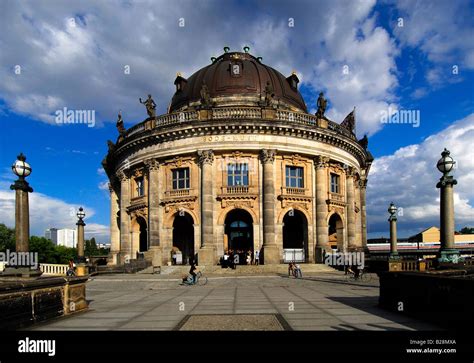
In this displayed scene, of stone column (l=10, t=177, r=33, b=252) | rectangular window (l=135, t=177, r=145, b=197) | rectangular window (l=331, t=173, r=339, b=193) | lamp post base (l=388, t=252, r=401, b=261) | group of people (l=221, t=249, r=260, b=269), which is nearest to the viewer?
stone column (l=10, t=177, r=33, b=252)

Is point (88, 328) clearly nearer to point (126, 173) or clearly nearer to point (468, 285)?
point (468, 285)

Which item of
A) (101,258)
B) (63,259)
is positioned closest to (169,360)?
(101,258)

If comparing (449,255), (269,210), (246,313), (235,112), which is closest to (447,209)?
(449,255)

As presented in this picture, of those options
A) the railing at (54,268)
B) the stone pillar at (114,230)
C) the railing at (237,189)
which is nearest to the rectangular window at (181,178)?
the railing at (237,189)

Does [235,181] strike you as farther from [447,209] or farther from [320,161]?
[447,209]

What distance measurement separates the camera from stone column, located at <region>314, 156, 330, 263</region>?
3400 cm

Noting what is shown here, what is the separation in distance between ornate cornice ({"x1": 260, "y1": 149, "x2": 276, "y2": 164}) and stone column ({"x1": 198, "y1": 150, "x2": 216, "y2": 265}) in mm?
4528

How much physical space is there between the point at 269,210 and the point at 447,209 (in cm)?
1993

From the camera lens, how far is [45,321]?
911cm

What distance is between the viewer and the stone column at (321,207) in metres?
34.0

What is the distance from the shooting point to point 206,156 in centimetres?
3369

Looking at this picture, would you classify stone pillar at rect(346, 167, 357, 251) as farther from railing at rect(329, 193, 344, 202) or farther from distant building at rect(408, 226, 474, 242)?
distant building at rect(408, 226, 474, 242)

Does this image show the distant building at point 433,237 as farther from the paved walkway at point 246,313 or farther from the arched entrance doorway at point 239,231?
the paved walkway at point 246,313

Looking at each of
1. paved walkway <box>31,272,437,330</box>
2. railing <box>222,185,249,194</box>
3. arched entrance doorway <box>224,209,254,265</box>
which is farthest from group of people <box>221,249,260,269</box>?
paved walkway <box>31,272,437,330</box>
